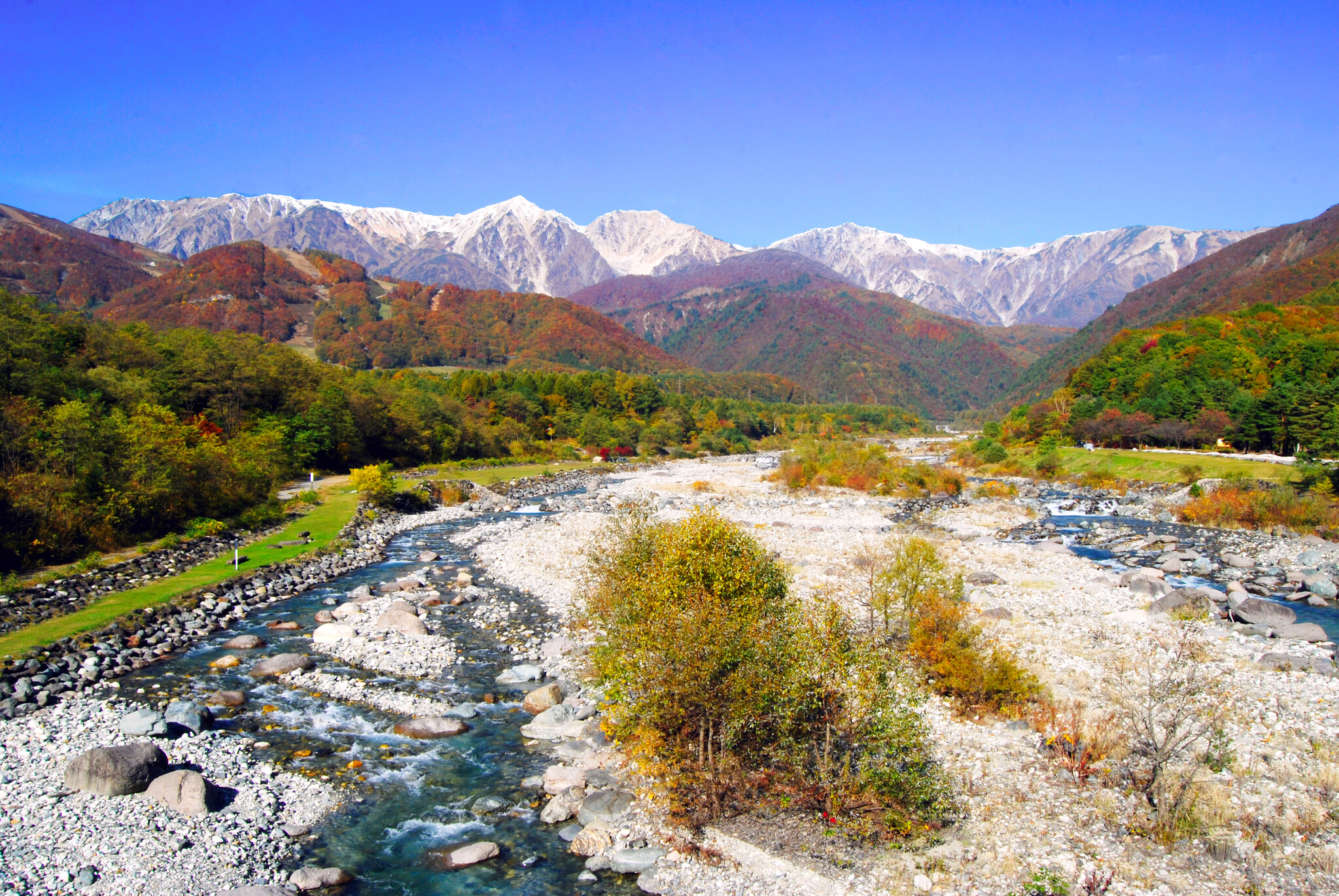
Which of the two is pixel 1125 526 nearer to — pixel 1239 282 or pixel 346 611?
pixel 346 611

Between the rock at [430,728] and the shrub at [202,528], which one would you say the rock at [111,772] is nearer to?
the rock at [430,728]

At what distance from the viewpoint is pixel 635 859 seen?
33.9 feet

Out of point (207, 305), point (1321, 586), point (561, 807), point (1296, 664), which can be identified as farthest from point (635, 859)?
point (207, 305)

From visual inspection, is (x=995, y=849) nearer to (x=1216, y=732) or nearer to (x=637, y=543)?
(x=1216, y=732)

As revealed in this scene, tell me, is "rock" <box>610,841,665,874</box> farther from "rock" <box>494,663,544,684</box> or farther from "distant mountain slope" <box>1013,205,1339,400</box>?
"distant mountain slope" <box>1013,205,1339,400</box>

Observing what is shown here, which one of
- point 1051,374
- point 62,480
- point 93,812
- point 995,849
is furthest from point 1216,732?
point 1051,374

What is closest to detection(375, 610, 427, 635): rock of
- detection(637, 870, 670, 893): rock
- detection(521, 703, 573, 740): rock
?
detection(521, 703, 573, 740): rock

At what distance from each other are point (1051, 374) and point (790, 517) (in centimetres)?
17521

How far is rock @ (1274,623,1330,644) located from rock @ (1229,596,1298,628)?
0.43m

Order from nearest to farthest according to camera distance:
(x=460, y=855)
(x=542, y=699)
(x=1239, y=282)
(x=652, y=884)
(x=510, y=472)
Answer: (x=652, y=884)
(x=460, y=855)
(x=542, y=699)
(x=510, y=472)
(x=1239, y=282)

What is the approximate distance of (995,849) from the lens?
1034 cm

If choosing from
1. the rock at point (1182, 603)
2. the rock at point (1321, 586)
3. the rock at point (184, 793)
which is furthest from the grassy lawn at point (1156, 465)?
the rock at point (184, 793)

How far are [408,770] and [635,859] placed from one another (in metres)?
5.43

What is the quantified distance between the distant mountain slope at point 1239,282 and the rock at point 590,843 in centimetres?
15330
